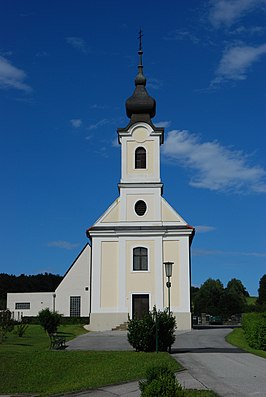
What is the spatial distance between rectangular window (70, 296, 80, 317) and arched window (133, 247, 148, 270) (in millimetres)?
10922

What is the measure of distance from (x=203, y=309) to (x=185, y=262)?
50052mm

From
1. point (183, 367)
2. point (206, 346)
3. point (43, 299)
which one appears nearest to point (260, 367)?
point (183, 367)

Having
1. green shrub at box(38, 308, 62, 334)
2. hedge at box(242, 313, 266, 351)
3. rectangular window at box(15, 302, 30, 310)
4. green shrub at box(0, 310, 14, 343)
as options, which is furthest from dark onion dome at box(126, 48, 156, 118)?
rectangular window at box(15, 302, 30, 310)

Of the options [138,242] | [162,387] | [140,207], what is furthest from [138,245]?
[162,387]

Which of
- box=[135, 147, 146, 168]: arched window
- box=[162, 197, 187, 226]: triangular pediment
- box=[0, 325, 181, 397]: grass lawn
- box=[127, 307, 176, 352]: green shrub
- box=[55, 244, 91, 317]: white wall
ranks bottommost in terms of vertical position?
box=[0, 325, 181, 397]: grass lawn

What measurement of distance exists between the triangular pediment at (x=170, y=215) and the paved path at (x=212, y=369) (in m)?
12.5

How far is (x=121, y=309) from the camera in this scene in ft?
127

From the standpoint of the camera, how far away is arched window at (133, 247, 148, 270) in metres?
39.8

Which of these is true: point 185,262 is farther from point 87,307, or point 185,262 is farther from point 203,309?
point 203,309

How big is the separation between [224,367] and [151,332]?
439 centimetres

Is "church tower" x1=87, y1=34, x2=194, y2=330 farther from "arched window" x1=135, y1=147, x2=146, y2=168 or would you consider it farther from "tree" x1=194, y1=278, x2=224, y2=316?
"tree" x1=194, y1=278, x2=224, y2=316

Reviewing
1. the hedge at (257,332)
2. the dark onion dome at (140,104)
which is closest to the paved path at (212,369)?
the hedge at (257,332)

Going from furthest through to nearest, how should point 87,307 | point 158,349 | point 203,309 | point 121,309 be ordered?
point 203,309
point 87,307
point 121,309
point 158,349

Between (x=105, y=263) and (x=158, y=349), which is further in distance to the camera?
(x=105, y=263)
